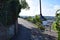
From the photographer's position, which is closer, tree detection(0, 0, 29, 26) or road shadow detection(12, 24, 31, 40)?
tree detection(0, 0, 29, 26)

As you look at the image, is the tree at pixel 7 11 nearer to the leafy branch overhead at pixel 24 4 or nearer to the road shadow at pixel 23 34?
the road shadow at pixel 23 34

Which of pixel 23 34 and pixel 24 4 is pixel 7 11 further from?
pixel 24 4

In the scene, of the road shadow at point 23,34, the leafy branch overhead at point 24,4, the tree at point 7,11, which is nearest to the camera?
the tree at point 7,11

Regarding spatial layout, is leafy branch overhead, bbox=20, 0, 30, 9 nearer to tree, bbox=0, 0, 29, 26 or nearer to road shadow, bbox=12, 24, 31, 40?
road shadow, bbox=12, 24, 31, 40

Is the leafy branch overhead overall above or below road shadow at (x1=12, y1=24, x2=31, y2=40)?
above

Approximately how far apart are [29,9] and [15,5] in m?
4.76

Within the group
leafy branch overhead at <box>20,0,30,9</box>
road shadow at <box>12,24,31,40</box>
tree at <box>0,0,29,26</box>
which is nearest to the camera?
tree at <box>0,0,29,26</box>

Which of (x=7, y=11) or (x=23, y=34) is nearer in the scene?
(x=7, y=11)

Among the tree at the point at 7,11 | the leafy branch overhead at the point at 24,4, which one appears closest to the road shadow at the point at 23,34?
the tree at the point at 7,11

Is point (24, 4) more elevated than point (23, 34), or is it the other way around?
point (24, 4)

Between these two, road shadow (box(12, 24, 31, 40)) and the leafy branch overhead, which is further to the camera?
the leafy branch overhead

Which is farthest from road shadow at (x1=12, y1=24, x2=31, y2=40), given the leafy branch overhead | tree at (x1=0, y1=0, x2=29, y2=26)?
the leafy branch overhead

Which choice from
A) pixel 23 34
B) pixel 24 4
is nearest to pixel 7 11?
pixel 23 34

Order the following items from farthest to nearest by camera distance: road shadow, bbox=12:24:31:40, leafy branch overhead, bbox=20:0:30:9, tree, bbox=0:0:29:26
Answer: leafy branch overhead, bbox=20:0:30:9
road shadow, bbox=12:24:31:40
tree, bbox=0:0:29:26
